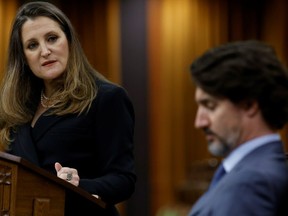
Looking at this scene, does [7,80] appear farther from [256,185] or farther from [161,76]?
[161,76]

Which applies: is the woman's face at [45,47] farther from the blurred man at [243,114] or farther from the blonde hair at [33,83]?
the blurred man at [243,114]

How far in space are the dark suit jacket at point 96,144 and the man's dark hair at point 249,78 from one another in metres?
→ 0.81

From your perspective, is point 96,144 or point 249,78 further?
point 96,144

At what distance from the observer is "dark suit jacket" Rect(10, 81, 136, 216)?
8.20 ft

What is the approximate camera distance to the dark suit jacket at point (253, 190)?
5.39 ft

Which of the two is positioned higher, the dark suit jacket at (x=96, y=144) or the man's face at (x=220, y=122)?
the man's face at (x=220, y=122)

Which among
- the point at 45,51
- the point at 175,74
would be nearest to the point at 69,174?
the point at 45,51

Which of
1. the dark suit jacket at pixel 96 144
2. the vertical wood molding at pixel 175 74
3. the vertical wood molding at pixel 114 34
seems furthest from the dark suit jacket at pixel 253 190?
the vertical wood molding at pixel 114 34

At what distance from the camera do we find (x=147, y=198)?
706cm

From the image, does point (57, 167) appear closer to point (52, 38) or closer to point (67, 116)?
point (67, 116)

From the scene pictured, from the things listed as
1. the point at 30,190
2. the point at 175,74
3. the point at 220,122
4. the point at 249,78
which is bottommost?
the point at 175,74

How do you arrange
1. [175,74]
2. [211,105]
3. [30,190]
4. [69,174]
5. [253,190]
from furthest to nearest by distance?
1. [175,74]
2. [69,174]
3. [30,190]
4. [211,105]
5. [253,190]

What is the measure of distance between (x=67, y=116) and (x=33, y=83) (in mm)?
322

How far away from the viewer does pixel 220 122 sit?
1.74m
